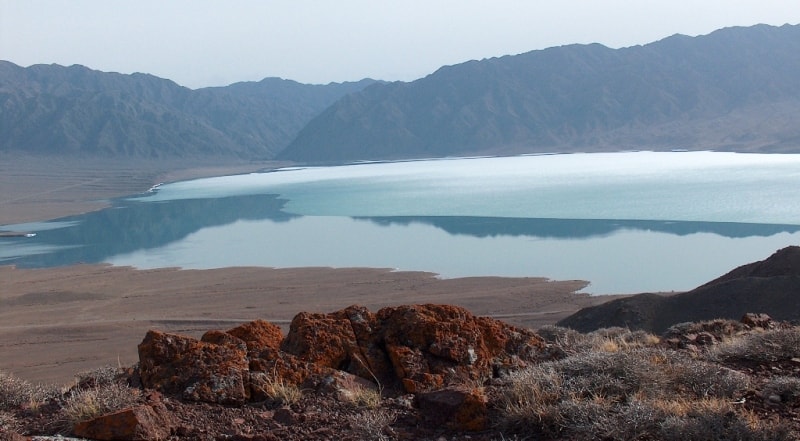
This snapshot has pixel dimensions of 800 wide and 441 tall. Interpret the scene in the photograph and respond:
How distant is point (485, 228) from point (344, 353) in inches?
1237

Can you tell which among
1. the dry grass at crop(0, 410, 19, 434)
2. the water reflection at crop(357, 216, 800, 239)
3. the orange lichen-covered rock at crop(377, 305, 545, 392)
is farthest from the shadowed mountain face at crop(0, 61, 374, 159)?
the dry grass at crop(0, 410, 19, 434)

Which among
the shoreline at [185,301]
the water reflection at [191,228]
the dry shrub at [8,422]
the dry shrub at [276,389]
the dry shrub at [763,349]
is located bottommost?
the shoreline at [185,301]

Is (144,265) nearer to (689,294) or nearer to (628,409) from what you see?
(689,294)

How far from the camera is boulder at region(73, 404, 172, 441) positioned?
3.94 m

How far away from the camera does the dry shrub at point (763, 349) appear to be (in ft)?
17.0

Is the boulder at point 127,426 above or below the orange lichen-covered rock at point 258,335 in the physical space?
below

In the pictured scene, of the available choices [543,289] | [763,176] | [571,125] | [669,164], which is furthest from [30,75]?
[543,289]

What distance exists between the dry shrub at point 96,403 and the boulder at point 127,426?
0.43 feet

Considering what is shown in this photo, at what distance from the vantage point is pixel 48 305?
2373 centimetres

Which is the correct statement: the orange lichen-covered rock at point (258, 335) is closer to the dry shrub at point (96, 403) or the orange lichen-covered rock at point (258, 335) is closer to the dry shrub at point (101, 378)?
the dry shrub at point (101, 378)

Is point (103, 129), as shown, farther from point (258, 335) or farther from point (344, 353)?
point (344, 353)

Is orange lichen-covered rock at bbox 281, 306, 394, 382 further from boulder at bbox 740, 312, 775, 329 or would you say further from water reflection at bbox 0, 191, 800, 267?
water reflection at bbox 0, 191, 800, 267

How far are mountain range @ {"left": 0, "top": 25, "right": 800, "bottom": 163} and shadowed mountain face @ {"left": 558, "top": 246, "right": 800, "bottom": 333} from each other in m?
87.3

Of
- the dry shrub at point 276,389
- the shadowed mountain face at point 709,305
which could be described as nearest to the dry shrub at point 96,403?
the dry shrub at point 276,389
